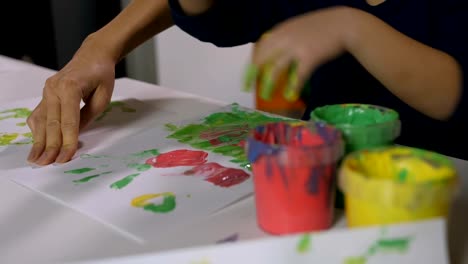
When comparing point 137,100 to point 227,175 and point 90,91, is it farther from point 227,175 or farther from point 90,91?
point 227,175

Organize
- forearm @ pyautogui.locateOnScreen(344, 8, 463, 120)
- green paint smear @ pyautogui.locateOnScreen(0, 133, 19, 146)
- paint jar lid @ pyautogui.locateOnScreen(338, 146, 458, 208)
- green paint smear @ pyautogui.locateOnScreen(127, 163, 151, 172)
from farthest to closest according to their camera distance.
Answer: green paint smear @ pyautogui.locateOnScreen(0, 133, 19, 146) < green paint smear @ pyautogui.locateOnScreen(127, 163, 151, 172) < forearm @ pyautogui.locateOnScreen(344, 8, 463, 120) < paint jar lid @ pyautogui.locateOnScreen(338, 146, 458, 208)

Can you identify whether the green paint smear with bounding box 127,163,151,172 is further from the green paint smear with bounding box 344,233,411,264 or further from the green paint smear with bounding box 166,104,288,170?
the green paint smear with bounding box 344,233,411,264

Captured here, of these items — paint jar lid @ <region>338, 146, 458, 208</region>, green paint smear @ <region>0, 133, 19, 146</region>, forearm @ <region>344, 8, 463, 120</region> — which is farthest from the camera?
green paint smear @ <region>0, 133, 19, 146</region>

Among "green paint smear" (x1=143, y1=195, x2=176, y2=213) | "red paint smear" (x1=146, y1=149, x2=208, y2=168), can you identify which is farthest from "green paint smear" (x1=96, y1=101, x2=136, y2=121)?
"green paint smear" (x1=143, y1=195, x2=176, y2=213)

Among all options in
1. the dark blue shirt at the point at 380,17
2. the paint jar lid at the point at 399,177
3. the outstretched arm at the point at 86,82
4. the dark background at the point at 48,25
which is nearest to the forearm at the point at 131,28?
the outstretched arm at the point at 86,82

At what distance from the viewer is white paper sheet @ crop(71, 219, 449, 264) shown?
0.41 m

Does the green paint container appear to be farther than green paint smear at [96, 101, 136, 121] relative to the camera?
No

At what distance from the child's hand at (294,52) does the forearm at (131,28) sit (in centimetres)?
47

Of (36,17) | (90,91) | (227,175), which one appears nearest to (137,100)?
(90,91)

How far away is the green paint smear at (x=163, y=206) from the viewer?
21.4 inches

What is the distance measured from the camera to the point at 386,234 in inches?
15.9

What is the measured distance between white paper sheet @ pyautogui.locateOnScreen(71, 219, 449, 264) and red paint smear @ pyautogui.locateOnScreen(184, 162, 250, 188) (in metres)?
→ 0.18

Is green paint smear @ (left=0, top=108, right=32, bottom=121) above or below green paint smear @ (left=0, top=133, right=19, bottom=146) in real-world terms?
below

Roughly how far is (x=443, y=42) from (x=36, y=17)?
5.45 ft
